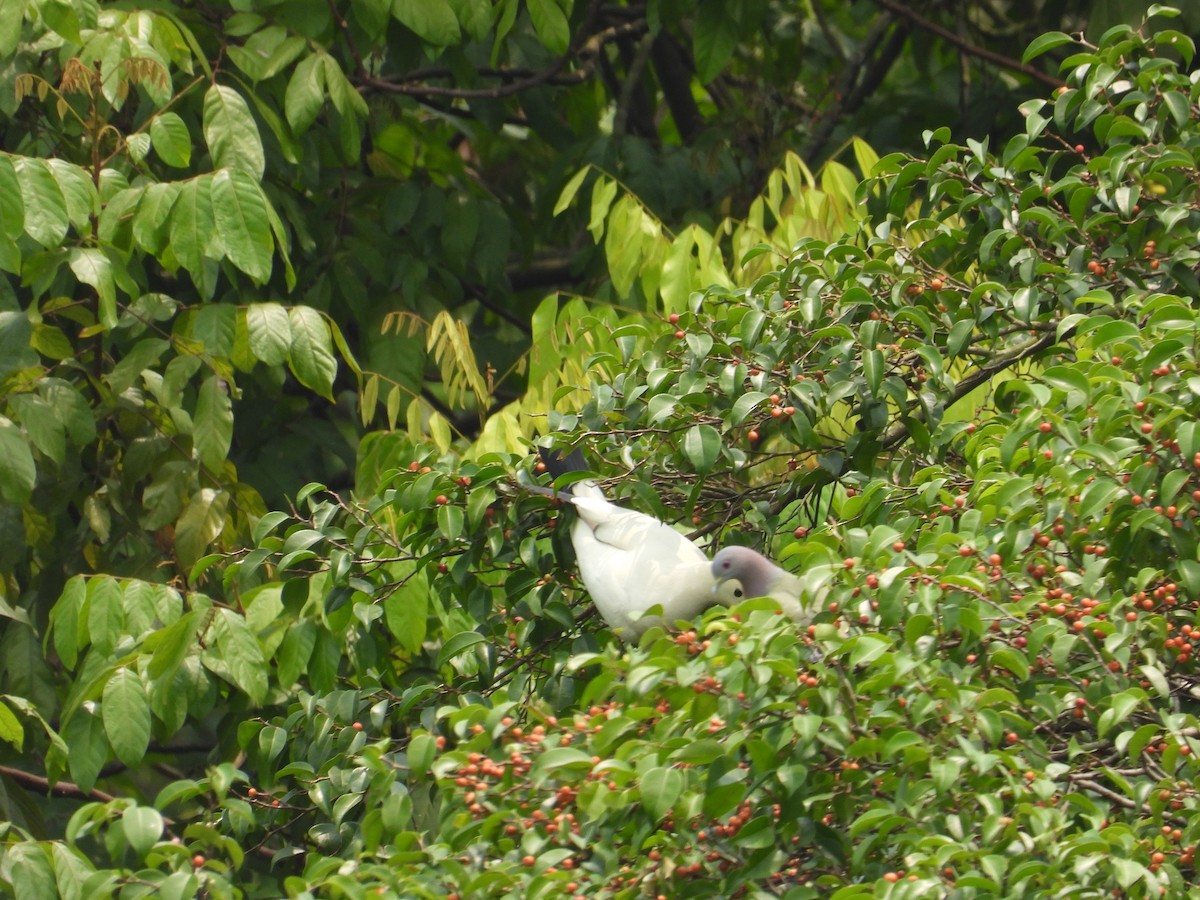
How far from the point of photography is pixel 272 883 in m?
3.86

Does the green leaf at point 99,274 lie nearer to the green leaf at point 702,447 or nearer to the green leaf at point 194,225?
the green leaf at point 194,225

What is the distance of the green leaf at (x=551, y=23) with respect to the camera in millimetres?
4602

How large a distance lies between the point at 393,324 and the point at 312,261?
1.53 ft

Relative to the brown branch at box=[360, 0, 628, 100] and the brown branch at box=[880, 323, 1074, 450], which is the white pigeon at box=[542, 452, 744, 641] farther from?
the brown branch at box=[360, 0, 628, 100]

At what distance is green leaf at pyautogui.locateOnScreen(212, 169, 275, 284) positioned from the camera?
3.68m

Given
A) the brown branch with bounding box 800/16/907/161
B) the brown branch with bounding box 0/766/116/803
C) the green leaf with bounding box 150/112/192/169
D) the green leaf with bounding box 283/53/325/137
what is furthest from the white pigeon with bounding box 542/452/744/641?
the brown branch with bounding box 800/16/907/161

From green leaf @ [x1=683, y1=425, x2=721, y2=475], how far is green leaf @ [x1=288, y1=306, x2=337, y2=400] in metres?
1.38

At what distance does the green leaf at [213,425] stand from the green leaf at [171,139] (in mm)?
558

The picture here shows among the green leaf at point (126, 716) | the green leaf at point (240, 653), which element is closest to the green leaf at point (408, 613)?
the green leaf at point (240, 653)

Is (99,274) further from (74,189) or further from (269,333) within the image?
(269,333)

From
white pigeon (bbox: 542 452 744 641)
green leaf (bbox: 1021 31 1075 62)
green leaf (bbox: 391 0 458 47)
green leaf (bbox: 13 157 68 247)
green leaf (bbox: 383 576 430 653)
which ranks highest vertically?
green leaf (bbox: 1021 31 1075 62)

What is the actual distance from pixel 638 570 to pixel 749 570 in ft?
0.64

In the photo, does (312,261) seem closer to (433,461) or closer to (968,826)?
(433,461)

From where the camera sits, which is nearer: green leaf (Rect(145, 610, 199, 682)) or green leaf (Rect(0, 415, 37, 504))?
green leaf (Rect(145, 610, 199, 682))
